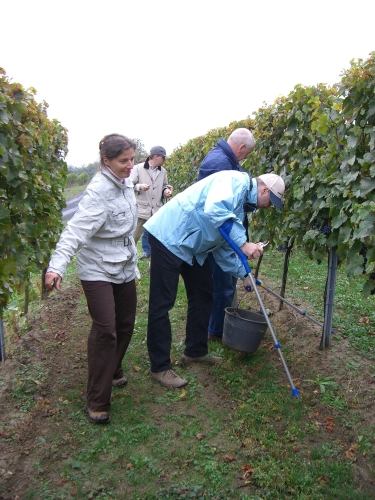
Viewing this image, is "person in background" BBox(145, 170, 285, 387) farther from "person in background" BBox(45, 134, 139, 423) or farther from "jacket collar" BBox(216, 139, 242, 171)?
"jacket collar" BBox(216, 139, 242, 171)

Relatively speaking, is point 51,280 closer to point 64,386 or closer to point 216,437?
point 64,386

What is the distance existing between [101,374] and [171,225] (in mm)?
1178

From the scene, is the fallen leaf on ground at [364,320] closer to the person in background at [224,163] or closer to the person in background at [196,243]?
the person in background at [224,163]

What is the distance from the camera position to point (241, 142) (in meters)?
4.05

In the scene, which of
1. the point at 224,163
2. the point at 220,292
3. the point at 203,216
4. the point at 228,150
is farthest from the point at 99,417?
the point at 228,150

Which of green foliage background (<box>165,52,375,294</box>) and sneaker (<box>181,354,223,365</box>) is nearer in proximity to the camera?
green foliage background (<box>165,52,375,294</box>)

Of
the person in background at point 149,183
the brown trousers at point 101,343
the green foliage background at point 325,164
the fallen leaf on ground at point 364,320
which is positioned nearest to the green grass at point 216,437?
the brown trousers at point 101,343

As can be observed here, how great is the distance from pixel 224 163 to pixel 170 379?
188 cm

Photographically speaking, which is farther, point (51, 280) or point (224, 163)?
point (224, 163)

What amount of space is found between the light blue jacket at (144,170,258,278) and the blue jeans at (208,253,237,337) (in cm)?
69

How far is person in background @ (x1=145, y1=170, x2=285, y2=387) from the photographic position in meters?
3.23

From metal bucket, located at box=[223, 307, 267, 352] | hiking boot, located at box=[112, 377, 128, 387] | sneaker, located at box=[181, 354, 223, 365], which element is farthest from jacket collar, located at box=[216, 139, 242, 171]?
hiking boot, located at box=[112, 377, 128, 387]

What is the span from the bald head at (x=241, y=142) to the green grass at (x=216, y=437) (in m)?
1.84

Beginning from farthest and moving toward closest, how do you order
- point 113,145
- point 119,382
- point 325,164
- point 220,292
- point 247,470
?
point 220,292, point 325,164, point 119,382, point 113,145, point 247,470
